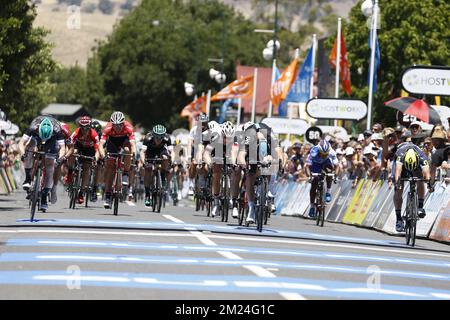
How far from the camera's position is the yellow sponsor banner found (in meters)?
29.1

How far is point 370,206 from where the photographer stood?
29.3 m

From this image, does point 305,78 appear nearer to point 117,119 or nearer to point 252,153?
point 117,119

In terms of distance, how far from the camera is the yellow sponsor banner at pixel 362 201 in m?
29.1

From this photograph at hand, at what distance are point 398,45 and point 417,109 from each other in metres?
48.3

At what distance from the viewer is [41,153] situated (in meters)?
22.9

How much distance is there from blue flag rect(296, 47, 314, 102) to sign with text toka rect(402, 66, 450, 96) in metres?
22.1

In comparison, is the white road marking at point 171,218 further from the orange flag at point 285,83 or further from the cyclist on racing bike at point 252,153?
the orange flag at point 285,83

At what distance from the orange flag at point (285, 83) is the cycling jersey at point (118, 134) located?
78.6 ft

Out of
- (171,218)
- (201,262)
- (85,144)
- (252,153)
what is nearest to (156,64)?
(85,144)

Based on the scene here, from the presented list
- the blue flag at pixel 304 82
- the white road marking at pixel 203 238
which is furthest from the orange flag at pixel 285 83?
the white road marking at pixel 203 238
